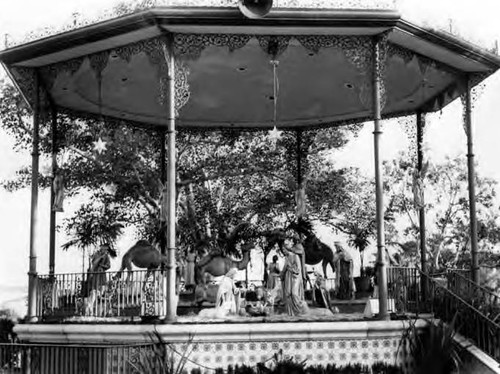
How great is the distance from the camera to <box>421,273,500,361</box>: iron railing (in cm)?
1452

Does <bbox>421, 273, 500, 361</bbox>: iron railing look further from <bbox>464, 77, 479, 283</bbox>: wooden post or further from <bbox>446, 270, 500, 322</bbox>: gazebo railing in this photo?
<bbox>464, 77, 479, 283</bbox>: wooden post

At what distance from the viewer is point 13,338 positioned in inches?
904

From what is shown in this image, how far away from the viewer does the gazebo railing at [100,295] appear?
52.0ft

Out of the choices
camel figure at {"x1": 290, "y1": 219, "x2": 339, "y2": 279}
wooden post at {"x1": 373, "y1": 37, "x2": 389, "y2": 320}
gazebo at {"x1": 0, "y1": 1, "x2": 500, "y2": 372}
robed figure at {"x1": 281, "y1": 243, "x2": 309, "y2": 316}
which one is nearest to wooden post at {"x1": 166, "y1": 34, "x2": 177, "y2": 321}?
gazebo at {"x1": 0, "y1": 1, "x2": 500, "y2": 372}

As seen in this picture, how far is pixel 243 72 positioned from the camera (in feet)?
67.6

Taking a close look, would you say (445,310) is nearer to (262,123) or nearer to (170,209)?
(170,209)

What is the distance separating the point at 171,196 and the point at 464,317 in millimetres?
5986

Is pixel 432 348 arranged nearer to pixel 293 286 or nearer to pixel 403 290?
pixel 403 290

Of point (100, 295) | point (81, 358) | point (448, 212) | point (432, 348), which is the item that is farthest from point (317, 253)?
point (448, 212)

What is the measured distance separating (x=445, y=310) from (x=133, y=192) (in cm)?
1998

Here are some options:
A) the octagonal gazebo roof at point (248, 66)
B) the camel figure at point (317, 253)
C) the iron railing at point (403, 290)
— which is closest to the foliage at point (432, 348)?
the iron railing at point (403, 290)

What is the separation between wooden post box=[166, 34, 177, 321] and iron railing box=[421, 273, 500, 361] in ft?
17.1

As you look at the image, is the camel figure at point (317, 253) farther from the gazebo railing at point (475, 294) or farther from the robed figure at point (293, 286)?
the robed figure at point (293, 286)

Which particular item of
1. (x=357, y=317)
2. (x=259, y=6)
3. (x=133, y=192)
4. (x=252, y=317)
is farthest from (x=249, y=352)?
(x=133, y=192)
